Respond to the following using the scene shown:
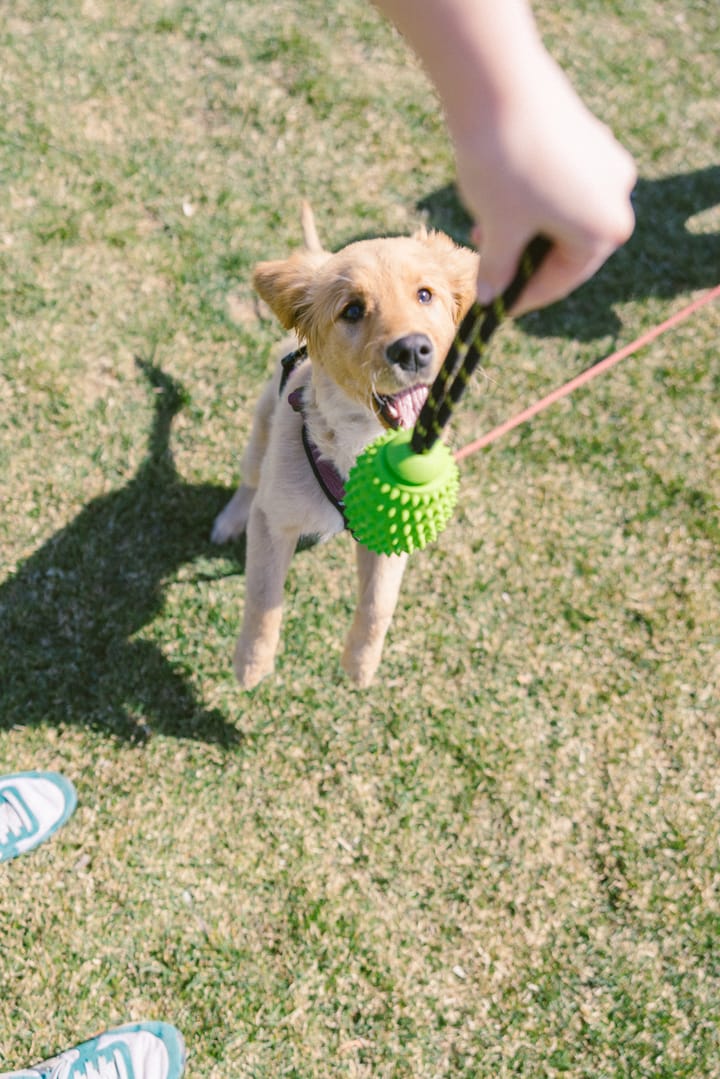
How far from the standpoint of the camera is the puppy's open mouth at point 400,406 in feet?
8.35

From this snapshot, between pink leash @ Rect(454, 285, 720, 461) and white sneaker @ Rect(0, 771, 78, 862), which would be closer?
white sneaker @ Rect(0, 771, 78, 862)

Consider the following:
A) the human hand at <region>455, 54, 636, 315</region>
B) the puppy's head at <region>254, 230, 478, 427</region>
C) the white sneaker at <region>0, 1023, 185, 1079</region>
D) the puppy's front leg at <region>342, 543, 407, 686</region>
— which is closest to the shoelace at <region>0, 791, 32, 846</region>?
the white sneaker at <region>0, 1023, 185, 1079</region>

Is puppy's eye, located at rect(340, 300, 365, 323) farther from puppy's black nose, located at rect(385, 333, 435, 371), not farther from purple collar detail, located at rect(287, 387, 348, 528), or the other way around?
purple collar detail, located at rect(287, 387, 348, 528)

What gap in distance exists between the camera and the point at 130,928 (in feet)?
10.5

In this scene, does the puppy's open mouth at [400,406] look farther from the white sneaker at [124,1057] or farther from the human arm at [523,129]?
the white sneaker at [124,1057]

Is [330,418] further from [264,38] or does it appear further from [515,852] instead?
[264,38]

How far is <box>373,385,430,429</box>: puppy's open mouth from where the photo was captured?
8.35 feet

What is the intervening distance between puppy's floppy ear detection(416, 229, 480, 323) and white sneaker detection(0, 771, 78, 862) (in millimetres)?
2452

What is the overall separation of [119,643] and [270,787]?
93cm

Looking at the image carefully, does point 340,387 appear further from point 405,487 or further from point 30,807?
Answer: point 30,807

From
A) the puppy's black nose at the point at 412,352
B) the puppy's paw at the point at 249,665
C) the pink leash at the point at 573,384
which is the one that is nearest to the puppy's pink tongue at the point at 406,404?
the puppy's black nose at the point at 412,352

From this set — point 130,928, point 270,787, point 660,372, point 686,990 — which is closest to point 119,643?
point 270,787

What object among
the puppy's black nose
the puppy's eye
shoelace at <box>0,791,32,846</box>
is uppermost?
the puppy's black nose

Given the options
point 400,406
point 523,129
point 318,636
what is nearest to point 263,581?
point 318,636
